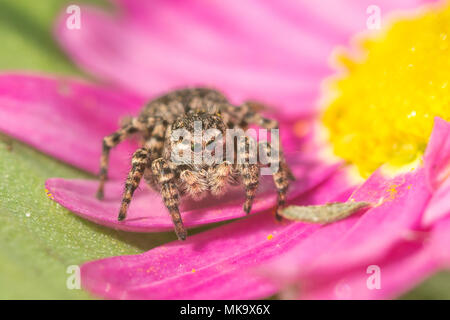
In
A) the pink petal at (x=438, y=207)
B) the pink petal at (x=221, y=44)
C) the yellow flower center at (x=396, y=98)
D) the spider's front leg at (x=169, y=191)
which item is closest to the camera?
the pink petal at (x=438, y=207)

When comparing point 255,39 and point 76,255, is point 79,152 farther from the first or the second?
point 255,39

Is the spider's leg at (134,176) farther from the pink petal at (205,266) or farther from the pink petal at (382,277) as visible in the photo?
the pink petal at (382,277)

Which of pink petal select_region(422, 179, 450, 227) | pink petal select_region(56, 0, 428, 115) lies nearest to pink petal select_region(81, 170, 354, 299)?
pink petal select_region(422, 179, 450, 227)

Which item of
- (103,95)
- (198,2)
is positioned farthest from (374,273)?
(198,2)

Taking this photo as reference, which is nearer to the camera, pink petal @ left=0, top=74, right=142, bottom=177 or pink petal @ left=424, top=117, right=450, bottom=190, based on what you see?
pink petal @ left=424, top=117, right=450, bottom=190

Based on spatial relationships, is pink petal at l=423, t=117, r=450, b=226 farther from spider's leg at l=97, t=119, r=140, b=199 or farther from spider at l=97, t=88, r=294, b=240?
spider's leg at l=97, t=119, r=140, b=199

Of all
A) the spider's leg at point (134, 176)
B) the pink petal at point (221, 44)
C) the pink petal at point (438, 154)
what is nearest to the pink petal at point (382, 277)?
the pink petal at point (438, 154)
